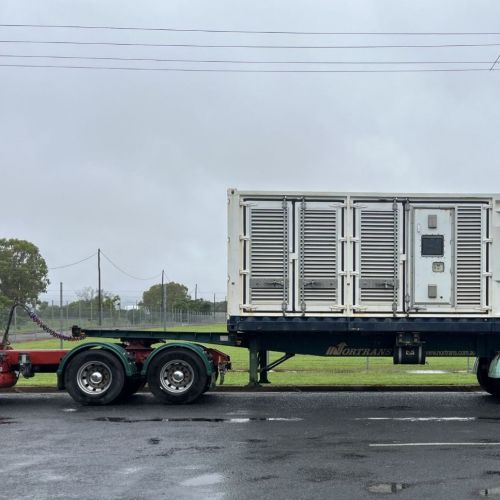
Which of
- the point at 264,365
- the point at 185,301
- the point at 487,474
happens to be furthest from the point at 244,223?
the point at 185,301

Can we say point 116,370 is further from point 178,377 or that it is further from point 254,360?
point 254,360

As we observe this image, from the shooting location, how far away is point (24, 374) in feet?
48.3

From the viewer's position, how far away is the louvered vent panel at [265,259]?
1449 cm

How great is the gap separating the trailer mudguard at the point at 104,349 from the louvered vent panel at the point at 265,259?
2496mm

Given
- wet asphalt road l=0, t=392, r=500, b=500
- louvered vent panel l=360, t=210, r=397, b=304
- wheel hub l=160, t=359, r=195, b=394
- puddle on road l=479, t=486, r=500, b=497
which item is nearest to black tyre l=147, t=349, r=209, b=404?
wheel hub l=160, t=359, r=195, b=394

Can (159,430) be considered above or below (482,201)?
below

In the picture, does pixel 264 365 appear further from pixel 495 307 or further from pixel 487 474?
pixel 487 474

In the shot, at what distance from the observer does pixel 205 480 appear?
813 cm

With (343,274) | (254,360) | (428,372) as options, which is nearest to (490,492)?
(343,274)

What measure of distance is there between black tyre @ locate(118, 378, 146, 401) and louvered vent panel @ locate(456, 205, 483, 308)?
239 inches

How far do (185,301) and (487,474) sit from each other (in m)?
106

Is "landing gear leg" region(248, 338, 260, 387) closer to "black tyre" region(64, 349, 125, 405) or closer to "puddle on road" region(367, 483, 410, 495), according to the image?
"black tyre" region(64, 349, 125, 405)

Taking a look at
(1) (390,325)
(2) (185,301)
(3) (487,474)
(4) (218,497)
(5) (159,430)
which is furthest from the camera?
(2) (185,301)

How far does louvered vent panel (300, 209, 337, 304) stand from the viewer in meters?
14.4
